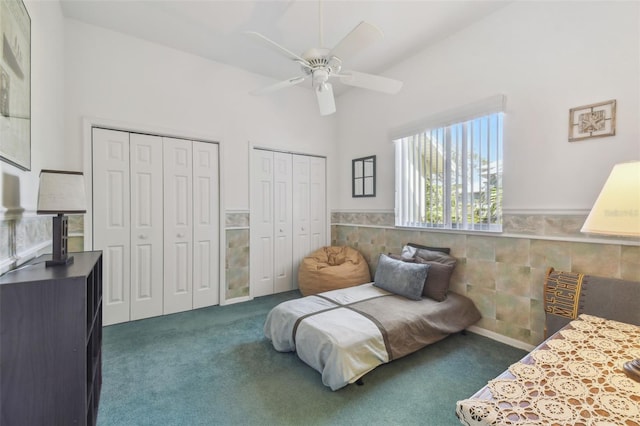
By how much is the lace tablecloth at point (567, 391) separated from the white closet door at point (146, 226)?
3.12m

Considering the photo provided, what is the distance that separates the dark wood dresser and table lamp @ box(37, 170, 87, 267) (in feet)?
0.99

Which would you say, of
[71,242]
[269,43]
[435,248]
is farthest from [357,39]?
[71,242]

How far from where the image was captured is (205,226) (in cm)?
338

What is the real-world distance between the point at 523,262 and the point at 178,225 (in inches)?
134

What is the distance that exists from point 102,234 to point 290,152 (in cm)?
237

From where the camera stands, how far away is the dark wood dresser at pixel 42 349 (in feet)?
3.29

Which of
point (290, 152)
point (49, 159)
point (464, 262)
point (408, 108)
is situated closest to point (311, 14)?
point (408, 108)

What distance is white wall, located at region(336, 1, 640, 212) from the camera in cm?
193

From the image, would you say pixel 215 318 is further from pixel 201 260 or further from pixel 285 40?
pixel 285 40

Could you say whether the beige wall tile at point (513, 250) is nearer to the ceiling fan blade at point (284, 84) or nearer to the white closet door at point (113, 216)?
the ceiling fan blade at point (284, 84)

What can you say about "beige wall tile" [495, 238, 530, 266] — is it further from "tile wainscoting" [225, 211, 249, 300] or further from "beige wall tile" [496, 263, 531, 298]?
"tile wainscoting" [225, 211, 249, 300]

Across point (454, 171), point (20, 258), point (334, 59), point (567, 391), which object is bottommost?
point (567, 391)

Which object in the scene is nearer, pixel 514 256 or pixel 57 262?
pixel 57 262

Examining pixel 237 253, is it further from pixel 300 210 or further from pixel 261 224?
pixel 300 210
